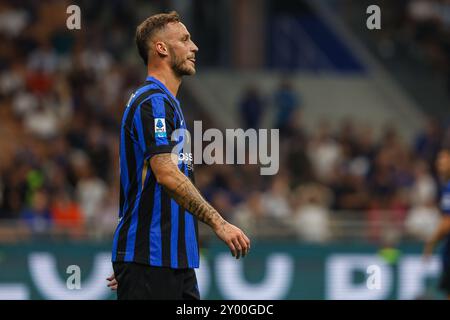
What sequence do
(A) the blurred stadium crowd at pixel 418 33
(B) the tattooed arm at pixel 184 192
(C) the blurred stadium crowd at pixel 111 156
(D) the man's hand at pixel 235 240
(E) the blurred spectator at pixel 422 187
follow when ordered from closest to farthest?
1. (D) the man's hand at pixel 235 240
2. (B) the tattooed arm at pixel 184 192
3. (C) the blurred stadium crowd at pixel 111 156
4. (E) the blurred spectator at pixel 422 187
5. (A) the blurred stadium crowd at pixel 418 33

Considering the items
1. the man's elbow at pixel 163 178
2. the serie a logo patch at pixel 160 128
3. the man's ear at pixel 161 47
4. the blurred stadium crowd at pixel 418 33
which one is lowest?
the man's elbow at pixel 163 178

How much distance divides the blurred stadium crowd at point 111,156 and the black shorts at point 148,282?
7.51 meters

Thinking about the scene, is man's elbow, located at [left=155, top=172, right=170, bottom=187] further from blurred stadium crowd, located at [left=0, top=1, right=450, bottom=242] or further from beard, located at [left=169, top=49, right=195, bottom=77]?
blurred stadium crowd, located at [left=0, top=1, right=450, bottom=242]

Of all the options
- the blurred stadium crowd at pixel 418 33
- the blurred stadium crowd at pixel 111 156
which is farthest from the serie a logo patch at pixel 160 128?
the blurred stadium crowd at pixel 418 33

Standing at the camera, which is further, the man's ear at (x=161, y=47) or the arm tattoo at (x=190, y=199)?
the man's ear at (x=161, y=47)

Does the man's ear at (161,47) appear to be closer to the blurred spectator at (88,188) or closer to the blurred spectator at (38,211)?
the blurred spectator at (38,211)

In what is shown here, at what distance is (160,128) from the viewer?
18.7 ft

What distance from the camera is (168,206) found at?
19.1 ft

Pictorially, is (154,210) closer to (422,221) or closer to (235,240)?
(235,240)

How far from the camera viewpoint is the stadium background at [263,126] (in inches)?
544

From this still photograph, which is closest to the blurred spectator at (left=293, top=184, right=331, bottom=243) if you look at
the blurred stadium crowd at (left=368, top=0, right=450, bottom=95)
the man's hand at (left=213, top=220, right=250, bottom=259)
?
the blurred stadium crowd at (left=368, top=0, right=450, bottom=95)

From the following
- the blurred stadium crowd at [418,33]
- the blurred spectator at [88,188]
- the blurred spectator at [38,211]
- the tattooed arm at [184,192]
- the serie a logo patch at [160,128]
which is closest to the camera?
the tattooed arm at [184,192]

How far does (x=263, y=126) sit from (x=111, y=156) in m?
3.38

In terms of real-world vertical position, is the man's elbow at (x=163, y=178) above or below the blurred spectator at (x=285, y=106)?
below
